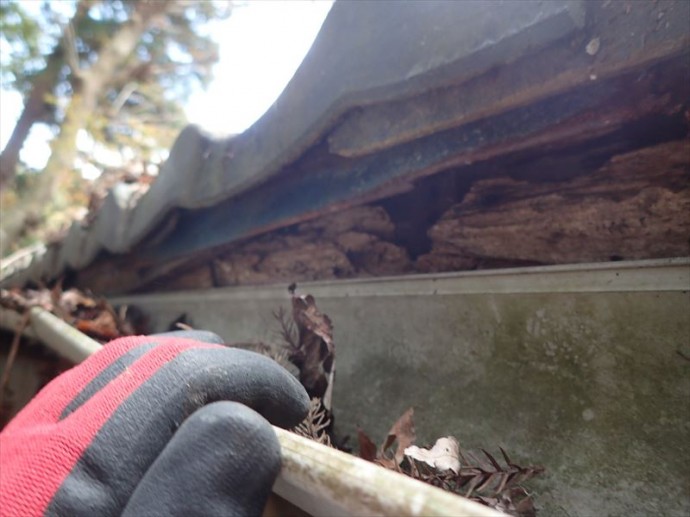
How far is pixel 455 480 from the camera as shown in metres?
0.51

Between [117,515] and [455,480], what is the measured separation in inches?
13.1

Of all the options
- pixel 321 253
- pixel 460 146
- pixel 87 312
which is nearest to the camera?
pixel 460 146

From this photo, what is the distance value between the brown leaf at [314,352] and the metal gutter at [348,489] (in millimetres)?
332

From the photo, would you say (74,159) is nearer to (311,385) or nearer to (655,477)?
Result: (311,385)

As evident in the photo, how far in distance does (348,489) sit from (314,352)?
1.45 ft

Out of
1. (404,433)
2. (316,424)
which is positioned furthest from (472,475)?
(316,424)

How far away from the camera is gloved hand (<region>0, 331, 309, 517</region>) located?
0.38 meters

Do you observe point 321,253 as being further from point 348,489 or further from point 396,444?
point 348,489

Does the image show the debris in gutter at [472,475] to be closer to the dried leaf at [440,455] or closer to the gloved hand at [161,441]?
the dried leaf at [440,455]

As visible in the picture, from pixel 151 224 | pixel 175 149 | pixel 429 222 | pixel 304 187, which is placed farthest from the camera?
pixel 151 224

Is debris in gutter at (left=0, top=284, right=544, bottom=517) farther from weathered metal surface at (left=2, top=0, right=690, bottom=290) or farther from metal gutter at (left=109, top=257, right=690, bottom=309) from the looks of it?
weathered metal surface at (left=2, top=0, right=690, bottom=290)

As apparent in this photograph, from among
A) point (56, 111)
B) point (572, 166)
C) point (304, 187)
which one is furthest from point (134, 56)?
point (572, 166)

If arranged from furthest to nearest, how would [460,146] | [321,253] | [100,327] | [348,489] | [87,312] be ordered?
[87,312], [100,327], [321,253], [460,146], [348,489]

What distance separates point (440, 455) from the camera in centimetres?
54
